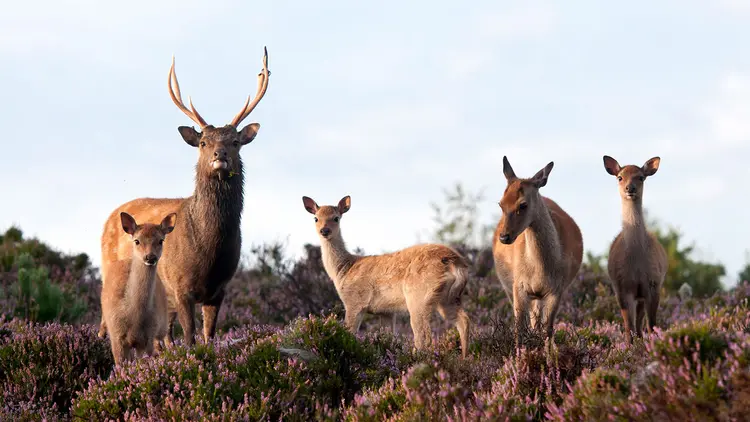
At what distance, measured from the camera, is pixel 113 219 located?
12.0 metres

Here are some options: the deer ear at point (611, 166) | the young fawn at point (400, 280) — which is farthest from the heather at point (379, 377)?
the deer ear at point (611, 166)

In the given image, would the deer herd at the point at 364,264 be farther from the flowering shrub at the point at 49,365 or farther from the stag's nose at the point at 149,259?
the flowering shrub at the point at 49,365

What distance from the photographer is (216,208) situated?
10.3m

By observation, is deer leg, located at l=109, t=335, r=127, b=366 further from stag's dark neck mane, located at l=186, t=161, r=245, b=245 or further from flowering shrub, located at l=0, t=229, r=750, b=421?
stag's dark neck mane, located at l=186, t=161, r=245, b=245

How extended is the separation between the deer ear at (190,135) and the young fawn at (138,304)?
168 centimetres

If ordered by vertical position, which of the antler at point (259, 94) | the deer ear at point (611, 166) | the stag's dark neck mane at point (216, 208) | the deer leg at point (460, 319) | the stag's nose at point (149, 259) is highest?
the antler at point (259, 94)

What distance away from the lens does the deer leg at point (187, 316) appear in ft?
32.5

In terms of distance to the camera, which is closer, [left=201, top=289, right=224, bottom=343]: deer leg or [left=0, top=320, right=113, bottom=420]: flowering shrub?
[left=0, top=320, right=113, bottom=420]: flowering shrub

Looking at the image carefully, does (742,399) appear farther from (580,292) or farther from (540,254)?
(580,292)

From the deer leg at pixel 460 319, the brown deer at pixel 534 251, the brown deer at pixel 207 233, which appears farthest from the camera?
the brown deer at pixel 207 233

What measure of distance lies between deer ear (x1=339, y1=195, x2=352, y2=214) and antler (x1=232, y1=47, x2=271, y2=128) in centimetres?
163

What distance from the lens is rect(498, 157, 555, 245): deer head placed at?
916 centimetres

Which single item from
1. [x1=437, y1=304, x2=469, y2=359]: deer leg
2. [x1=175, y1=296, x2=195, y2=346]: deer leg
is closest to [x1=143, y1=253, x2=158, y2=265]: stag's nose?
[x1=175, y1=296, x2=195, y2=346]: deer leg

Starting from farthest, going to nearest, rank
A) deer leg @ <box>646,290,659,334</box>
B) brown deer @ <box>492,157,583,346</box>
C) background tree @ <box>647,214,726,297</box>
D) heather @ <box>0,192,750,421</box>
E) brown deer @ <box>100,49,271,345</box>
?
background tree @ <box>647,214,726,297</box> < deer leg @ <box>646,290,659,334</box> < brown deer @ <box>100,49,271,345</box> < brown deer @ <box>492,157,583,346</box> < heather @ <box>0,192,750,421</box>
